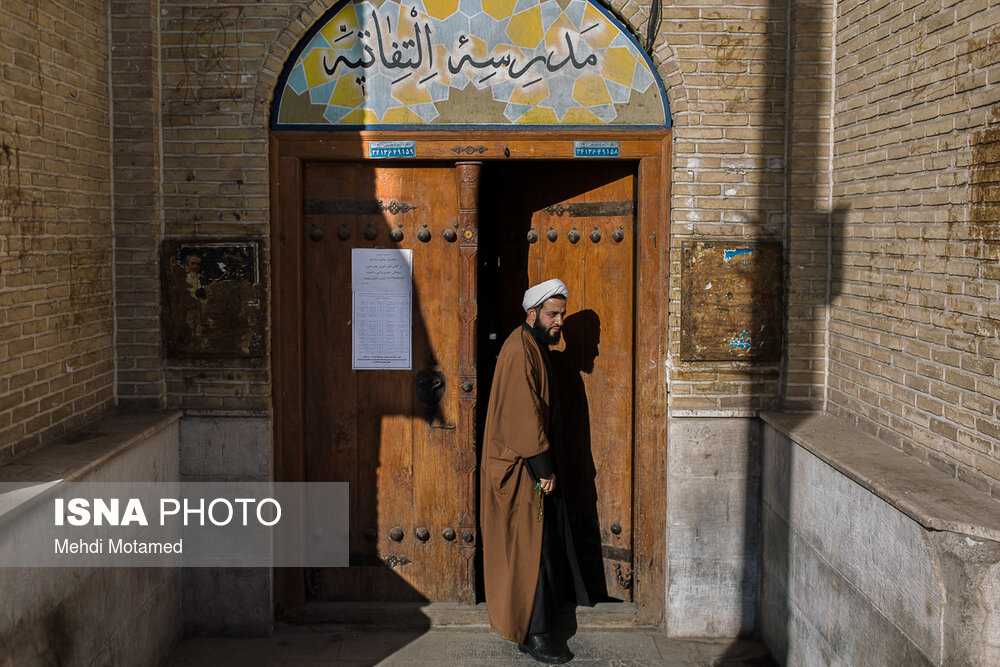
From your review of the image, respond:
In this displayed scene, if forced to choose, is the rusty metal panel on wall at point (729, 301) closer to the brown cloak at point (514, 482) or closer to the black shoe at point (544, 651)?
the brown cloak at point (514, 482)

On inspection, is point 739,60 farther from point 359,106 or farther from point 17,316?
point 17,316

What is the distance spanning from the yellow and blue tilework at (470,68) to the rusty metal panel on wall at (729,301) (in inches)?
30.8

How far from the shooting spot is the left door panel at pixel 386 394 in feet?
16.3

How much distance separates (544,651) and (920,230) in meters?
2.72

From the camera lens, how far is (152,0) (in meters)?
4.62

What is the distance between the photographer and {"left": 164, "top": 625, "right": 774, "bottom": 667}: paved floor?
461cm

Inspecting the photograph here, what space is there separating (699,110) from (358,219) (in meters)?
1.93

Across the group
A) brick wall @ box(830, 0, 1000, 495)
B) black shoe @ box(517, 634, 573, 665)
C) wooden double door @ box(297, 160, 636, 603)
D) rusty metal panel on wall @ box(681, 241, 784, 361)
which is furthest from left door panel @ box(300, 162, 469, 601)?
brick wall @ box(830, 0, 1000, 495)

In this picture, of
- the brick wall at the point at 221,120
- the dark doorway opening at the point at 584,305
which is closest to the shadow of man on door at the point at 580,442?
the dark doorway opening at the point at 584,305

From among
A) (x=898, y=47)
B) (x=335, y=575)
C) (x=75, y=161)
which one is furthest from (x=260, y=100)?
(x=898, y=47)

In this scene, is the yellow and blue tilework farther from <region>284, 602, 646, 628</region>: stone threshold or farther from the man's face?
<region>284, 602, 646, 628</region>: stone threshold

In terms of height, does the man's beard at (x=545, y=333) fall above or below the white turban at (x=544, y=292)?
below

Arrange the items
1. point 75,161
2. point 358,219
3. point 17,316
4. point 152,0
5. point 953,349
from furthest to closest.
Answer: point 358,219
point 152,0
point 75,161
point 17,316
point 953,349

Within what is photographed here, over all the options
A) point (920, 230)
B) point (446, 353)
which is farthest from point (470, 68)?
point (920, 230)
